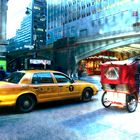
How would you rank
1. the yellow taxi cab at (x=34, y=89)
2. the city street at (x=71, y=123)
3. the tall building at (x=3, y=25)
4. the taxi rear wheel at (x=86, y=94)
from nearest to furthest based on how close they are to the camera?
1. the city street at (x=71, y=123)
2. the yellow taxi cab at (x=34, y=89)
3. the taxi rear wheel at (x=86, y=94)
4. the tall building at (x=3, y=25)

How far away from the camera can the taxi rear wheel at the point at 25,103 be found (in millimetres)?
9125

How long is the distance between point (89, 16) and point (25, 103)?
63.0 metres

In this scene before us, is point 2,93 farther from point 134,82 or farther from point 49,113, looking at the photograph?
point 134,82

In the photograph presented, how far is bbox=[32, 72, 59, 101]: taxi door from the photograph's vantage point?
381 inches

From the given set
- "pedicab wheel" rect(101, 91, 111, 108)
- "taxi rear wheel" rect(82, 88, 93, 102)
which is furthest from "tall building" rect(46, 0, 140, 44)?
"pedicab wheel" rect(101, 91, 111, 108)

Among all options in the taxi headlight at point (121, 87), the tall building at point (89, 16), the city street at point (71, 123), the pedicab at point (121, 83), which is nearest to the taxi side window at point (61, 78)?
the city street at point (71, 123)

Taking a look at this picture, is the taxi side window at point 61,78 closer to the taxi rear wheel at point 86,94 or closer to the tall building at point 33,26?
the taxi rear wheel at point 86,94

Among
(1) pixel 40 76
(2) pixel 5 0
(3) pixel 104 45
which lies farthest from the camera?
(3) pixel 104 45

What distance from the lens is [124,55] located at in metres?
60.0

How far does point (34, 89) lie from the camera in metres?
9.52

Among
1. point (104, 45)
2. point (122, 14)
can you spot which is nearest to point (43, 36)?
point (122, 14)

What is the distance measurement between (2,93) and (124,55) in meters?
53.6

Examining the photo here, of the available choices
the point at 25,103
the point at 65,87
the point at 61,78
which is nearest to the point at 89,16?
the point at 61,78

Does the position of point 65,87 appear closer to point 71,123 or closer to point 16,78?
point 16,78
